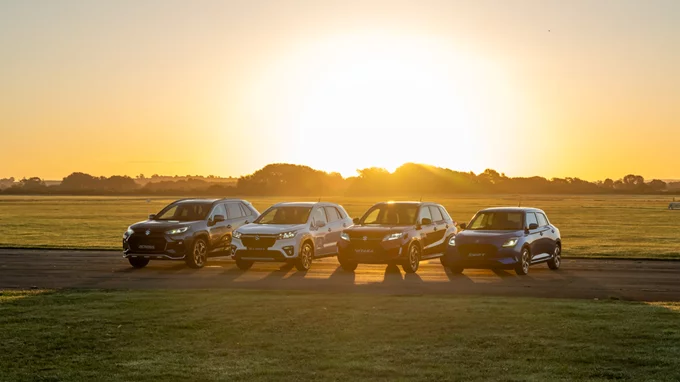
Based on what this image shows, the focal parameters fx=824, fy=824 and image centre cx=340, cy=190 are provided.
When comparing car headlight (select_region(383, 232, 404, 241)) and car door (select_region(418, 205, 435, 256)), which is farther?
car door (select_region(418, 205, 435, 256))

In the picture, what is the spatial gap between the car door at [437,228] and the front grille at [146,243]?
7.63 m

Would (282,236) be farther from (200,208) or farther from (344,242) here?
(200,208)

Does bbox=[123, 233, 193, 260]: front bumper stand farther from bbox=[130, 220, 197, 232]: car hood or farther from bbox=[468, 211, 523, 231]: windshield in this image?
bbox=[468, 211, 523, 231]: windshield

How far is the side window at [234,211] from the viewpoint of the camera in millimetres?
25497

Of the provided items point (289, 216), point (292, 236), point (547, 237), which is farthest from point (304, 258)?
point (547, 237)

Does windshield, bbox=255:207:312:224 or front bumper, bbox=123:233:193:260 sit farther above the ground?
windshield, bbox=255:207:312:224

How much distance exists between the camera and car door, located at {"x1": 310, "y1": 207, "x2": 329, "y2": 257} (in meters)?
23.3

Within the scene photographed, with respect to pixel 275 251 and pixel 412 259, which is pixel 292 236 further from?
pixel 412 259

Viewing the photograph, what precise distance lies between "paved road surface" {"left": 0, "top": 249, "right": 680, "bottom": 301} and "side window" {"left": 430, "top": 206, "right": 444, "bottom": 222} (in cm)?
144

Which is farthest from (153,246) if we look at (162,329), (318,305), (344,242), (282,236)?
(162,329)

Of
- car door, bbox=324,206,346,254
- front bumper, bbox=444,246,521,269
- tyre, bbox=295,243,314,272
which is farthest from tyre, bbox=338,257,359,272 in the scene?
front bumper, bbox=444,246,521,269

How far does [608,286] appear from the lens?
18516mm

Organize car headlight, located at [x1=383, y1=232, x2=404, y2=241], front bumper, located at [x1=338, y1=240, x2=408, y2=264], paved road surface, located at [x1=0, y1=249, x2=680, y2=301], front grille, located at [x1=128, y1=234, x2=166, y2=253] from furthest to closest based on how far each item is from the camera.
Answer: front grille, located at [x1=128, y1=234, x2=166, y2=253]
car headlight, located at [x1=383, y1=232, x2=404, y2=241]
front bumper, located at [x1=338, y1=240, x2=408, y2=264]
paved road surface, located at [x1=0, y1=249, x2=680, y2=301]

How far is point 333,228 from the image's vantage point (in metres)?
24.3
